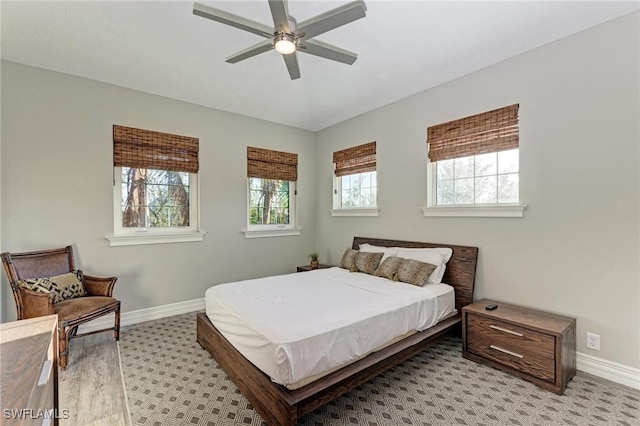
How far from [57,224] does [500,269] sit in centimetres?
468

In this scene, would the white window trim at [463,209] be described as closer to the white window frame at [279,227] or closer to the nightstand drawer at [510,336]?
the nightstand drawer at [510,336]

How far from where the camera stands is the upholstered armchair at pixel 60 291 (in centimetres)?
248

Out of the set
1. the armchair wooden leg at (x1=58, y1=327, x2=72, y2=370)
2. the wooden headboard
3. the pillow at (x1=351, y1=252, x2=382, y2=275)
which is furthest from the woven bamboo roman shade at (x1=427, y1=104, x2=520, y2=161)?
the armchair wooden leg at (x1=58, y1=327, x2=72, y2=370)

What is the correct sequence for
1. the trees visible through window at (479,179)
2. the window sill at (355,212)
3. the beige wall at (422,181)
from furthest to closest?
the window sill at (355,212) < the trees visible through window at (479,179) < the beige wall at (422,181)

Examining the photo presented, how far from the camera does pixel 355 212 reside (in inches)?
179

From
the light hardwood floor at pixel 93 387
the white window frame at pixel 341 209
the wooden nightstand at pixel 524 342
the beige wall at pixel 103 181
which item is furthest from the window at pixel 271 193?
the wooden nightstand at pixel 524 342

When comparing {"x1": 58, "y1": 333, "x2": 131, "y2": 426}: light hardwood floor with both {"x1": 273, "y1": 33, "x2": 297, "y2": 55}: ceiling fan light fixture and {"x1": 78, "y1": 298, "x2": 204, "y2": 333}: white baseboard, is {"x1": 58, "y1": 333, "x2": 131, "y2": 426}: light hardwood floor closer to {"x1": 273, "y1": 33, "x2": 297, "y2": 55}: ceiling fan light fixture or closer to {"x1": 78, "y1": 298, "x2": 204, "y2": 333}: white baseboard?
{"x1": 78, "y1": 298, "x2": 204, "y2": 333}: white baseboard

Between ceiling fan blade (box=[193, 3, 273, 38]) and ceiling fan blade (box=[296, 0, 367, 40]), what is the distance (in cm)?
25

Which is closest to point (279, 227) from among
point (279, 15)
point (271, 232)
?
point (271, 232)

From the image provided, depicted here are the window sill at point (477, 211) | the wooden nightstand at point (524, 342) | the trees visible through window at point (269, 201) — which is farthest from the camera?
the trees visible through window at point (269, 201)

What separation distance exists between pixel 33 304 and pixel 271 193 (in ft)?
10.3

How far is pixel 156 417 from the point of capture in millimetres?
1912

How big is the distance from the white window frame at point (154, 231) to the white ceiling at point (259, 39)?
120 centimetres

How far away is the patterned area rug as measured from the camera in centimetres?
190
